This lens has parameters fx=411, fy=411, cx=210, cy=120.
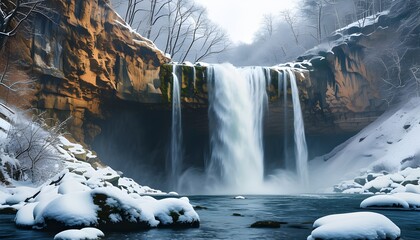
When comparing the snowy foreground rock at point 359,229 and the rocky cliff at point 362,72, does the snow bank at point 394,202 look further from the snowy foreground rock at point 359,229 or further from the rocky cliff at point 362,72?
the rocky cliff at point 362,72

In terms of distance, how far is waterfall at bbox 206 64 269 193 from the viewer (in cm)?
3167

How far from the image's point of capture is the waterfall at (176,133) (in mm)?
30094

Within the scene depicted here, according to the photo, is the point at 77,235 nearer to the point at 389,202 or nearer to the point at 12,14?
the point at 389,202

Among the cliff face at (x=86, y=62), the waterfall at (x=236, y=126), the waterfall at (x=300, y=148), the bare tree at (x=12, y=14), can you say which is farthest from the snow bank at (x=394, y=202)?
the waterfall at (x=300, y=148)

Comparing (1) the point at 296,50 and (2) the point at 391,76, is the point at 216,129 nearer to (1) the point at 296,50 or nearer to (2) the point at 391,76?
(2) the point at 391,76

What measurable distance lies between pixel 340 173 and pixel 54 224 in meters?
29.9

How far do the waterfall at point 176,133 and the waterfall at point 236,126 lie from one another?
251cm

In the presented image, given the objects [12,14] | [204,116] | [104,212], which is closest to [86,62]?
[12,14]

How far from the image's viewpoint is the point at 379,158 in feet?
108

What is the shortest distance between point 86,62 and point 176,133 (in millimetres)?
8923

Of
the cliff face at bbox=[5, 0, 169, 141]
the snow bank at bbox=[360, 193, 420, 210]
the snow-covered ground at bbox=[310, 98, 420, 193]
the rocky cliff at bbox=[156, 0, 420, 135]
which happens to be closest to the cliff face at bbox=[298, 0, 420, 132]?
the rocky cliff at bbox=[156, 0, 420, 135]

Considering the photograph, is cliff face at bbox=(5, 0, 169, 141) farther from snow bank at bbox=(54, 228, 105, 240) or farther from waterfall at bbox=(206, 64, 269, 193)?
snow bank at bbox=(54, 228, 105, 240)

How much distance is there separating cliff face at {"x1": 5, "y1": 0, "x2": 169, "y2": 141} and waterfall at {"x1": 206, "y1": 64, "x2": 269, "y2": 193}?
4882 millimetres

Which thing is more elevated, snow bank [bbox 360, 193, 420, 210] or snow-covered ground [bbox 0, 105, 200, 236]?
snow-covered ground [bbox 0, 105, 200, 236]
